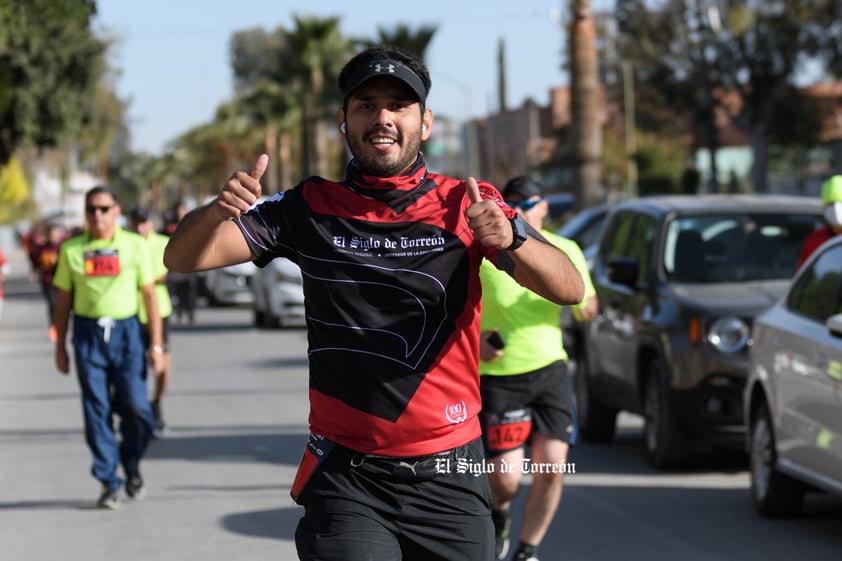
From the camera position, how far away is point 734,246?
37.1 ft

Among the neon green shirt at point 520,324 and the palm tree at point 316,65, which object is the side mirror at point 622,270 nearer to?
the neon green shirt at point 520,324

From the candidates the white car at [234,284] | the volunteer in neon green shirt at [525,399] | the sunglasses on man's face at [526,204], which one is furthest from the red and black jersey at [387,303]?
the white car at [234,284]

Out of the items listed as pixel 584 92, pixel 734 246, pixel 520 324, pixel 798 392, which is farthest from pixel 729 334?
pixel 584 92

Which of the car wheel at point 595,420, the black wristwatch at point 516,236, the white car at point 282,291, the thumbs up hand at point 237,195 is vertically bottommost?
the white car at point 282,291

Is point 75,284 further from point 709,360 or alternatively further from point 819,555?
point 819,555

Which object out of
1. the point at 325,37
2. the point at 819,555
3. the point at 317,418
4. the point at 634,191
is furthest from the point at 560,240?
the point at 634,191

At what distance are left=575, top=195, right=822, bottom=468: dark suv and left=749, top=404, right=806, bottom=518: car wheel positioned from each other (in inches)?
41.5

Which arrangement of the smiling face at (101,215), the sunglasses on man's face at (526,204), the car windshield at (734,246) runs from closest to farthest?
the sunglasses on man's face at (526,204)
the smiling face at (101,215)
the car windshield at (734,246)

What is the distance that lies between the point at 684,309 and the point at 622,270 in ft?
2.07

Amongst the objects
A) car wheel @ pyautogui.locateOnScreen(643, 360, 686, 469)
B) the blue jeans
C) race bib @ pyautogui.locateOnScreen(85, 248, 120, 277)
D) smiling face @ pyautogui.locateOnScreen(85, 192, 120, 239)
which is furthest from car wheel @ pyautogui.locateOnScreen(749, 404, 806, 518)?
smiling face @ pyautogui.locateOnScreen(85, 192, 120, 239)

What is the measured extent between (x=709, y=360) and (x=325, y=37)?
148 feet

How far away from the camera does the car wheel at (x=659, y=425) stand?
10.6 meters

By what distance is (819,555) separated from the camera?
811 centimetres

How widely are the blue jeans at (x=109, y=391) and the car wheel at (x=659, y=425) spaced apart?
330 centimetres
